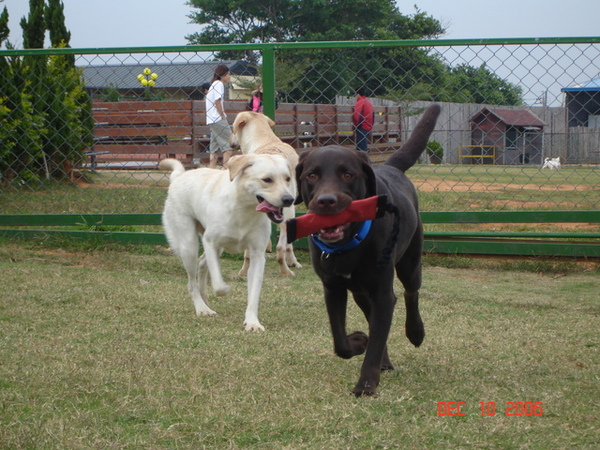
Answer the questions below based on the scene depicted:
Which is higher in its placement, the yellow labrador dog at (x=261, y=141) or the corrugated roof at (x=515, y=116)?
the corrugated roof at (x=515, y=116)

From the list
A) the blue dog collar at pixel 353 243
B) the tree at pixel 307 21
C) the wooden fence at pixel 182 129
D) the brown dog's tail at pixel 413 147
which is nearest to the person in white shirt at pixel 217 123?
the wooden fence at pixel 182 129

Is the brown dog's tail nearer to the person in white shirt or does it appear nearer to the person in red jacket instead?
the person in red jacket

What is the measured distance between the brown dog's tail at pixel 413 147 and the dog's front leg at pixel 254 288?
1415 mm

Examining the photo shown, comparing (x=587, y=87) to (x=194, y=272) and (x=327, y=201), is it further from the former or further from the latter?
(x=327, y=201)

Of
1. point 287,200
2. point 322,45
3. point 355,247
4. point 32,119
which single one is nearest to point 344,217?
point 355,247

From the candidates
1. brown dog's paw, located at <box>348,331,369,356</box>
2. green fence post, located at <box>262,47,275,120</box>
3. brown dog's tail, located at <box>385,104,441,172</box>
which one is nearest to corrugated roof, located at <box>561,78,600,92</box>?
green fence post, located at <box>262,47,275,120</box>

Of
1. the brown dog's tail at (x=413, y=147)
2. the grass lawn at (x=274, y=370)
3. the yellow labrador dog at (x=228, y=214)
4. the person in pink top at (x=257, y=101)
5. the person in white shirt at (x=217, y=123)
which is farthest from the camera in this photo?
the person in white shirt at (x=217, y=123)

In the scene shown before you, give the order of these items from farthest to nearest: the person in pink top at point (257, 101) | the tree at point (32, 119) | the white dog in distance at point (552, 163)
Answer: the tree at point (32, 119)
the person in pink top at point (257, 101)
the white dog in distance at point (552, 163)

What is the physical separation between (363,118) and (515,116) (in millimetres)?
1470

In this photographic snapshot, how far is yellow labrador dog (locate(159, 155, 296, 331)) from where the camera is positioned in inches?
202

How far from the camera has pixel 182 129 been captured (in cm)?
1014

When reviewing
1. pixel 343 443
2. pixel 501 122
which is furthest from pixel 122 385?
pixel 501 122

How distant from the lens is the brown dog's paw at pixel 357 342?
363cm

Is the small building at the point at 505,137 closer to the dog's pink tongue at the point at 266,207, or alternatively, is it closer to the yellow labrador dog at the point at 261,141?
the yellow labrador dog at the point at 261,141
